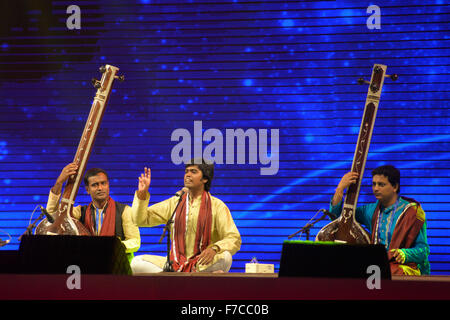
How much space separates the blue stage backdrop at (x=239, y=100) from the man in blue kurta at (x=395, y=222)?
123cm

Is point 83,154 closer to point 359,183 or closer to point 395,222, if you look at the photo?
point 359,183

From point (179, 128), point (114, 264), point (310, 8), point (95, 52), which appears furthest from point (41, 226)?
point (310, 8)

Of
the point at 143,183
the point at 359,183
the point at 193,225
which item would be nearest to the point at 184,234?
the point at 193,225

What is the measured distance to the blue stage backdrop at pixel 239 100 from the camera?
566cm

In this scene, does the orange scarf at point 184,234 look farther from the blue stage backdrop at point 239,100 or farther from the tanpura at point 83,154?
the blue stage backdrop at point 239,100

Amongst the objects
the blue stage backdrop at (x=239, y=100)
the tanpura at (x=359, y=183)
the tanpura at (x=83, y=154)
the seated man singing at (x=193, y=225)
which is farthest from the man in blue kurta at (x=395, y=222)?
the tanpura at (x=83, y=154)

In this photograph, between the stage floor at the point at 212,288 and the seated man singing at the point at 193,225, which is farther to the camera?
the seated man singing at the point at 193,225

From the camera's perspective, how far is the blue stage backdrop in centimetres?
566

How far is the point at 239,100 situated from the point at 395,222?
2.13 m

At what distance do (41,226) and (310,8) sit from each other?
3258 millimetres

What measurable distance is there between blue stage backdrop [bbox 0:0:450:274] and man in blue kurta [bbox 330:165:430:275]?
1.23 m

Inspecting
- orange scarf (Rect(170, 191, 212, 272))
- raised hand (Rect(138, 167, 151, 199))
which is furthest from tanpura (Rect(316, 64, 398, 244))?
raised hand (Rect(138, 167, 151, 199))

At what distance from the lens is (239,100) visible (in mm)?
5852
